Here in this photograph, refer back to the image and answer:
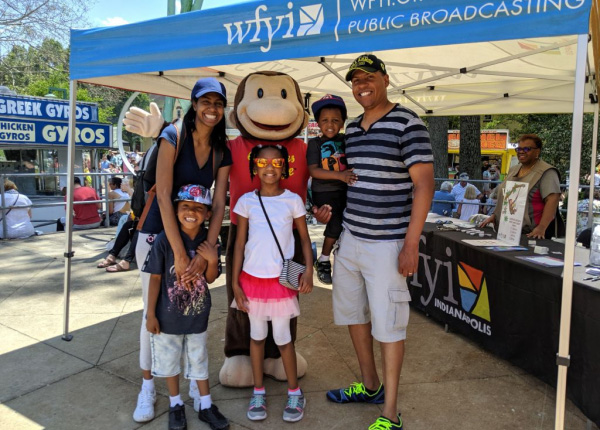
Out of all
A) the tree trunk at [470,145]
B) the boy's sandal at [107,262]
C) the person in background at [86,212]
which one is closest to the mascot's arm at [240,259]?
the boy's sandal at [107,262]

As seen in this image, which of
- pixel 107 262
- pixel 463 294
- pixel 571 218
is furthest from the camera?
pixel 107 262

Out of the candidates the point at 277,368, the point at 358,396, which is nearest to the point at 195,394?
the point at 277,368

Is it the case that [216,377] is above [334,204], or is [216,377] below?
below

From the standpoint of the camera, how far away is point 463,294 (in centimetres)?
395

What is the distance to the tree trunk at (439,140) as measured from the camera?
1150 centimetres

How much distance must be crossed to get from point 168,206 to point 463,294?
2.64m

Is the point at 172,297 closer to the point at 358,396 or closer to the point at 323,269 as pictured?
the point at 323,269

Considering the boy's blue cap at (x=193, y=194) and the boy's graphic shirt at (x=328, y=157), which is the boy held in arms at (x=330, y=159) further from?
the boy's blue cap at (x=193, y=194)

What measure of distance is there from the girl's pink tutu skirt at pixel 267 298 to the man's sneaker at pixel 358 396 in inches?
26.5

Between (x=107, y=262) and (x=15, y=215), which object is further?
(x=15, y=215)

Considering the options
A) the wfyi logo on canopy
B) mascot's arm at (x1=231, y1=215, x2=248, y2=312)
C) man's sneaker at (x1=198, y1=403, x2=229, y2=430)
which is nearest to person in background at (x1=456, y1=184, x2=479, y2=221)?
mascot's arm at (x1=231, y1=215, x2=248, y2=312)

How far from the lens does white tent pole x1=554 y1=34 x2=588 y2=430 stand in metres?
2.13

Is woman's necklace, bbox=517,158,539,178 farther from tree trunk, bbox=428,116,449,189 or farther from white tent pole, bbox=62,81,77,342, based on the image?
tree trunk, bbox=428,116,449,189

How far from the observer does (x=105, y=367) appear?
3.50 metres
